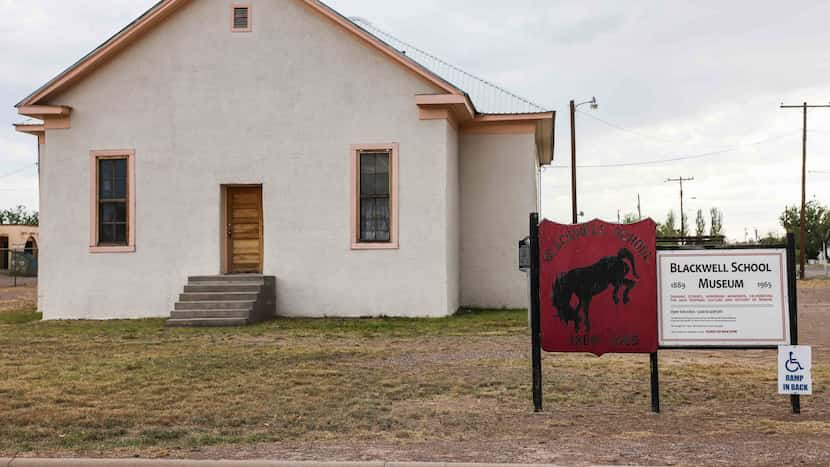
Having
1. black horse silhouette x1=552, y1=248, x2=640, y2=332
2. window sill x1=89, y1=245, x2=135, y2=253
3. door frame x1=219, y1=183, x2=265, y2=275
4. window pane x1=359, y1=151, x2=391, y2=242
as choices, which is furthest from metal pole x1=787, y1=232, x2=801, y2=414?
window sill x1=89, y1=245, x2=135, y2=253

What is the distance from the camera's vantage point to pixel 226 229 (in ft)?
67.3

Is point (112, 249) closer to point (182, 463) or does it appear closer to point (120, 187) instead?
point (120, 187)

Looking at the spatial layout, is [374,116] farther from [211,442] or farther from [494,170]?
[211,442]

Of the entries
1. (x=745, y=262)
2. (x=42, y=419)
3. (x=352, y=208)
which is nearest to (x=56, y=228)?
(x=352, y=208)

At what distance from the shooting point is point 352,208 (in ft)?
65.3

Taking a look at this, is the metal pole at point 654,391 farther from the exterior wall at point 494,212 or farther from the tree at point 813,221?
the tree at point 813,221

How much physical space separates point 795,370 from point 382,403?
4.10m

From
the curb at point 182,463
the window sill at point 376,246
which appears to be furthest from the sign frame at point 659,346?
the window sill at point 376,246

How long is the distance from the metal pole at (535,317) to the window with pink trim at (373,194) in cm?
1109

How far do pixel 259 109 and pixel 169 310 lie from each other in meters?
5.05

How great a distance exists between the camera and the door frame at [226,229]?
2031 cm

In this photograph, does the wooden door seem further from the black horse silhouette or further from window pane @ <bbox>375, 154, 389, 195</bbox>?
the black horse silhouette

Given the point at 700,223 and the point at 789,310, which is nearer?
the point at 789,310

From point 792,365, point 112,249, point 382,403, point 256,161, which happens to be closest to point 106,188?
point 112,249
